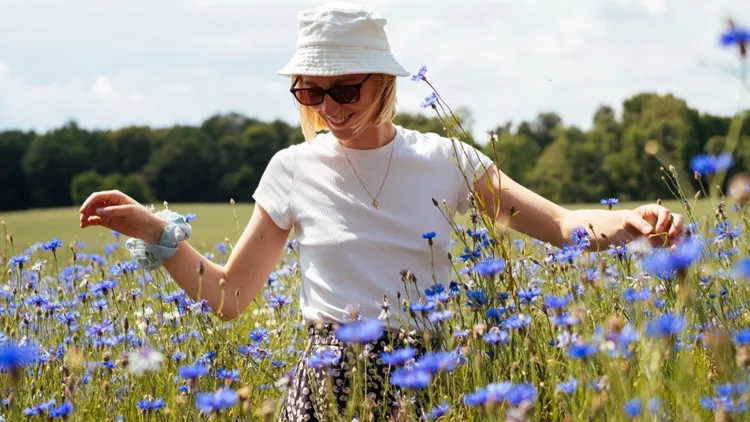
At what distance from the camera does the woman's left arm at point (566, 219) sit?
6.71 ft

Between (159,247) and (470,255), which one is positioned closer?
(470,255)

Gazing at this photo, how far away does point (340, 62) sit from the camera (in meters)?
2.23

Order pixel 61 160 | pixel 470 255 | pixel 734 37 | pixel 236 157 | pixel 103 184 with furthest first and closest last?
pixel 236 157 → pixel 61 160 → pixel 103 184 → pixel 470 255 → pixel 734 37

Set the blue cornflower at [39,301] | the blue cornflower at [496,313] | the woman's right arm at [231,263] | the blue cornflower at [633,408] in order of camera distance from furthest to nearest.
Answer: the blue cornflower at [39,301] → the woman's right arm at [231,263] → the blue cornflower at [496,313] → the blue cornflower at [633,408]

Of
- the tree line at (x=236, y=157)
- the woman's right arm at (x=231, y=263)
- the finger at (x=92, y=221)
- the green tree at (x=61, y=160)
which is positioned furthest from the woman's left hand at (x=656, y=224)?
the green tree at (x=61, y=160)

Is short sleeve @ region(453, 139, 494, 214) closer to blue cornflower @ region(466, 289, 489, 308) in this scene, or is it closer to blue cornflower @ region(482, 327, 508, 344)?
blue cornflower @ region(466, 289, 489, 308)

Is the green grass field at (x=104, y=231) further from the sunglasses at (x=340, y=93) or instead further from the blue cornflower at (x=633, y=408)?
the blue cornflower at (x=633, y=408)

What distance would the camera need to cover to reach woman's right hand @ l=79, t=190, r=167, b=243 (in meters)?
2.29

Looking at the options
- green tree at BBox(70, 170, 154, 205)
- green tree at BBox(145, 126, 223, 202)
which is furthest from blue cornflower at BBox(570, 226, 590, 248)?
green tree at BBox(145, 126, 223, 202)

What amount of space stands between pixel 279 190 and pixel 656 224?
105cm

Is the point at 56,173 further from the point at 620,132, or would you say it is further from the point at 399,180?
the point at 399,180

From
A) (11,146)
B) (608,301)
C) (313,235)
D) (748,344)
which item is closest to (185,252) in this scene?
(313,235)

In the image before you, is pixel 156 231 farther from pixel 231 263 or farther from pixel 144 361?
pixel 144 361

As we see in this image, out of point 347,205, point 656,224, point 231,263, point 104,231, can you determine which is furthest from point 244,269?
point 104,231
